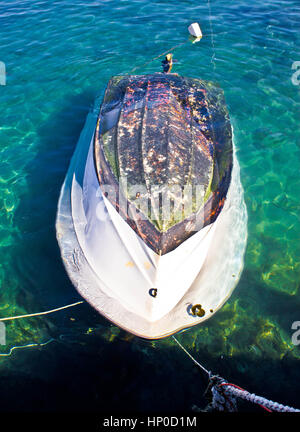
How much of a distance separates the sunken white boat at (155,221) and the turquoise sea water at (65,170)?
804 millimetres

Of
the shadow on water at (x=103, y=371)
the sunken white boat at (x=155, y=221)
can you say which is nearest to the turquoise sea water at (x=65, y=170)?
the shadow on water at (x=103, y=371)

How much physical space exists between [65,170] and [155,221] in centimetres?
462

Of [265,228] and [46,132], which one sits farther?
[46,132]

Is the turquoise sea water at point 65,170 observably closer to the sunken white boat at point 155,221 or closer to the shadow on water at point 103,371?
the shadow on water at point 103,371

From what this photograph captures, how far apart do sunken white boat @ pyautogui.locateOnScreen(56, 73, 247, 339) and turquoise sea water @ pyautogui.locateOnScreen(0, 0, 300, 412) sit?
0.80 metres

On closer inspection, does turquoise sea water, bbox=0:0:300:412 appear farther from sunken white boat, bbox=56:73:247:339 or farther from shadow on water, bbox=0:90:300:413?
sunken white boat, bbox=56:73:247:339

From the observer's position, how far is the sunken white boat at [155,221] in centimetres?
477

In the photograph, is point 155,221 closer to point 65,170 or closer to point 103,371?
point 103,371

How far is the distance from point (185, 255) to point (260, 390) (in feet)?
9.06

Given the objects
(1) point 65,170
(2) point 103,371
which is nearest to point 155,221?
(2) point 103,371
